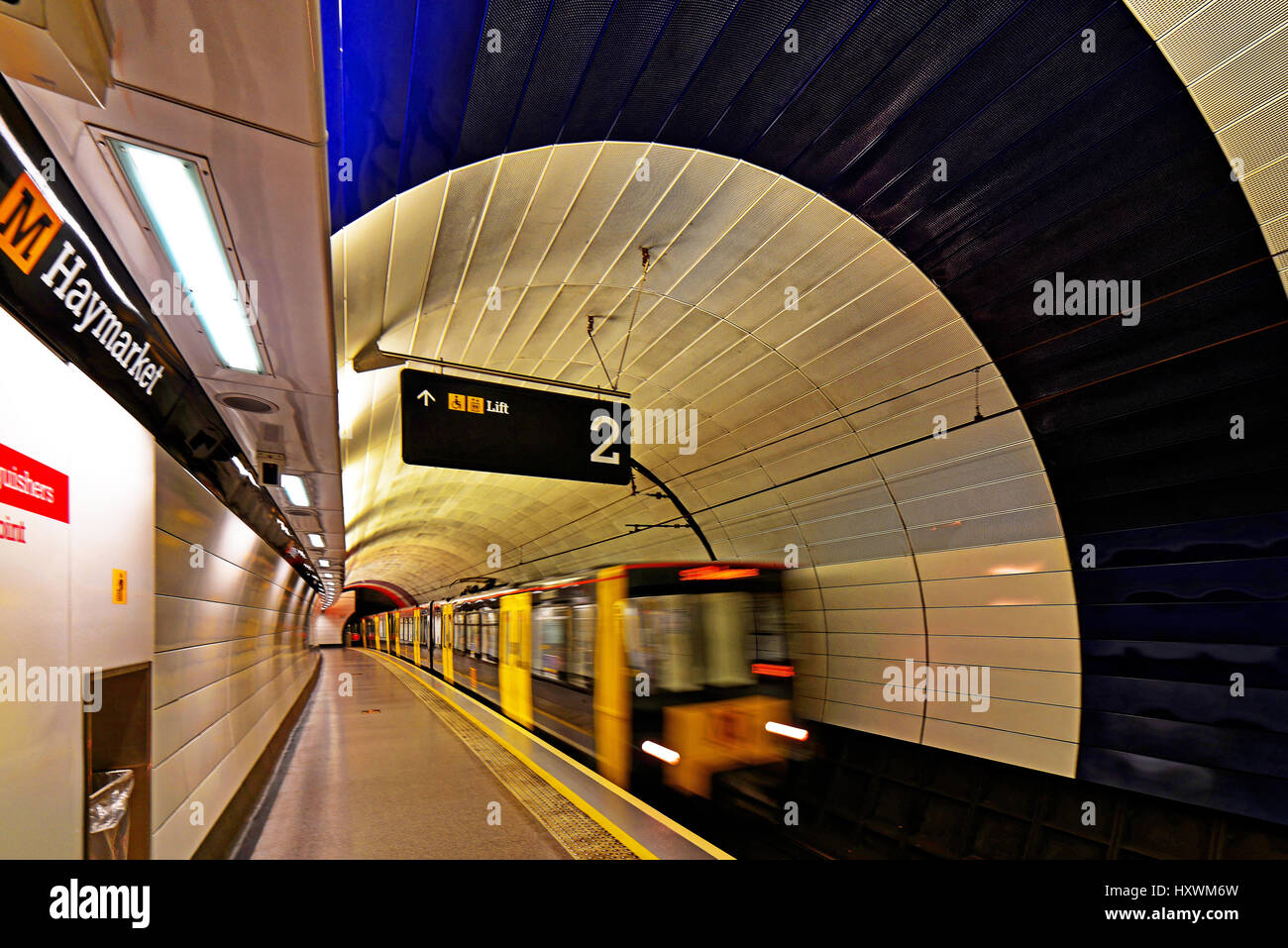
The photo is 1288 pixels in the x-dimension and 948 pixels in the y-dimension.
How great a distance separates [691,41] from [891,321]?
4.12 meters

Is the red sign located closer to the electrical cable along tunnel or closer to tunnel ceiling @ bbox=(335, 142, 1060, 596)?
the electrical cable along tunnel

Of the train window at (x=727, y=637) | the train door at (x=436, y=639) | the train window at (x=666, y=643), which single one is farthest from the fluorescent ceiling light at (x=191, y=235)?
the train door at (x=436, y=639)

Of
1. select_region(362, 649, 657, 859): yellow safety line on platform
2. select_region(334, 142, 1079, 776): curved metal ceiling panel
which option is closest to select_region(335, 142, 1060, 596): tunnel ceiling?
select_region(334, 142, 1079, 776): curved metal ceiling panel

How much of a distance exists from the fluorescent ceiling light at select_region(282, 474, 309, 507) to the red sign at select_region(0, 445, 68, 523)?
4.48m

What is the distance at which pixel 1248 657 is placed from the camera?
5551 mm

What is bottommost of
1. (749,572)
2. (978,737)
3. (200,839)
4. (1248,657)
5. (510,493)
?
(978,737)

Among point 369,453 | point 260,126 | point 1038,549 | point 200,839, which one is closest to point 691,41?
point 260,126

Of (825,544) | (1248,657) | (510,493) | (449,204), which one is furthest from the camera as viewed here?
(510,493)

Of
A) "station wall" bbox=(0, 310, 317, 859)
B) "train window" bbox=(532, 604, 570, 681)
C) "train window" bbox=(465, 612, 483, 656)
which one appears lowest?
"train window" bbox=(465, 612, 483, 656)

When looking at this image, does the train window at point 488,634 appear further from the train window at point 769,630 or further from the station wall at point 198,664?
the train window at point 769,630

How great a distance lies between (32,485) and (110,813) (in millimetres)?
1551

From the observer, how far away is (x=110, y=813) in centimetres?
257

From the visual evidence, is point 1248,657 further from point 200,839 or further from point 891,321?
point 200,839

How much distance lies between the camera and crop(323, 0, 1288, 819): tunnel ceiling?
397 centimetres
